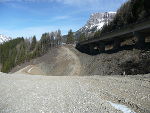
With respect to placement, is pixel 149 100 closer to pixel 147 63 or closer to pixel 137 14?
pixel 147 63

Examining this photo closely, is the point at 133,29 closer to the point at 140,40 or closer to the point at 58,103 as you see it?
the point at 140,40

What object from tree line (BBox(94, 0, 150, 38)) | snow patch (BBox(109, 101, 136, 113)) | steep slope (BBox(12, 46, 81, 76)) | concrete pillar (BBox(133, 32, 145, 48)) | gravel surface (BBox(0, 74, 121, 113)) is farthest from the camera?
tree line (BBox(94, 0, 150, 38))

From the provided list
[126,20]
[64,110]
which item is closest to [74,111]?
[64,110]

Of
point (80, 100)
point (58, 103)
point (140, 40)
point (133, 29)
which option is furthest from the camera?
point (133, 29)

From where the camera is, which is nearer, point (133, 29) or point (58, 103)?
point (58, 103)

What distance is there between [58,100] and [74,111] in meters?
3.99

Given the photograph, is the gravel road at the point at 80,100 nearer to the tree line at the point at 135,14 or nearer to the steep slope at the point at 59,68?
the steep slope at the point at 59,68

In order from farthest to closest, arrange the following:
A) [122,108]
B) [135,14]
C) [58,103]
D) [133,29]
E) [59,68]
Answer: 1. [135,14]
2. [59,68]
3. [133,29]
4. [58,103]
5. [122,108]

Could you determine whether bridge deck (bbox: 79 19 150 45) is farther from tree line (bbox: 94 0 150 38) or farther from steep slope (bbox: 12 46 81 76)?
steep slope (bbox: 12 46 81 76)

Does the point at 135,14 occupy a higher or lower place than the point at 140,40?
higher

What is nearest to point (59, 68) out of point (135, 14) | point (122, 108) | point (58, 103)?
point (135, 14)

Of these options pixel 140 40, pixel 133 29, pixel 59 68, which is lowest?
pixel 59 68

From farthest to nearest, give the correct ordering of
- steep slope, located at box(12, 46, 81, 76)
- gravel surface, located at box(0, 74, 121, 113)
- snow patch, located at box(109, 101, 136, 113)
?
steep slope, located at box(12, 46, 81, 76) < gravel surface, located at box(0, 74, 121, 113) < snow patch, located at box(109, 101, 136, 113)

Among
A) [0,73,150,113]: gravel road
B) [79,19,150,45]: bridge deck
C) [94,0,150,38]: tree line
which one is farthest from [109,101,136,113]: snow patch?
[94,0,150,38]: tree line
